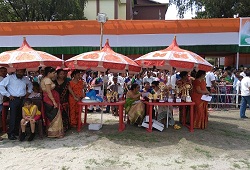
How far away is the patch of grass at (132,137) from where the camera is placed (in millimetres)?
6289

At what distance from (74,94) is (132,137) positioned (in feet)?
6.13

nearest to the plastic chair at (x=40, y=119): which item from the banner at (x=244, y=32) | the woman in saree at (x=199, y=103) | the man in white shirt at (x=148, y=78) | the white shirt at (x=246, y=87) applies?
the woman in saree at (x=199, y=103)

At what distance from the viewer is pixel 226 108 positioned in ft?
37.5

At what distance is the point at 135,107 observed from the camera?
7316 mm

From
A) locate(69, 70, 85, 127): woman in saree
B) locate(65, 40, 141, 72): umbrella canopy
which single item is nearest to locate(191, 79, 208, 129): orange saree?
locate(65, 40, 141, 72): umbrella canopy

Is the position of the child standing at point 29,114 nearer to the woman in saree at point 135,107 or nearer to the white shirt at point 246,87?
the woman in saree at point 135,107

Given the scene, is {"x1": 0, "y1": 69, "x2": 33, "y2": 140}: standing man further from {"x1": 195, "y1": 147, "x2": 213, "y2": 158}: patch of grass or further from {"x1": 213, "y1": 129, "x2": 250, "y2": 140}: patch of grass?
{"x1": 213, "y1": 129, "x2": 250, "y2": 140}: patch of grass

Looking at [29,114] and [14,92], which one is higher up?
[14,92]

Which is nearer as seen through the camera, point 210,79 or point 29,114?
point 29,114

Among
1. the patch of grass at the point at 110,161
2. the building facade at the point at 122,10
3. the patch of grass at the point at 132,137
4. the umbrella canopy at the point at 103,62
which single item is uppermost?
the building facade at the point at 122,10

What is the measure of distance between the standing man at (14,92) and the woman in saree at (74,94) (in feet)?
3.78

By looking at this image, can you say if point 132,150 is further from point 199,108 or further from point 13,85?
point 13,85

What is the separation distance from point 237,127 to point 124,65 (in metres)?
4.06

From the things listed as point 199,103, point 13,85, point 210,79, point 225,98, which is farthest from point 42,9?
point 199,103
